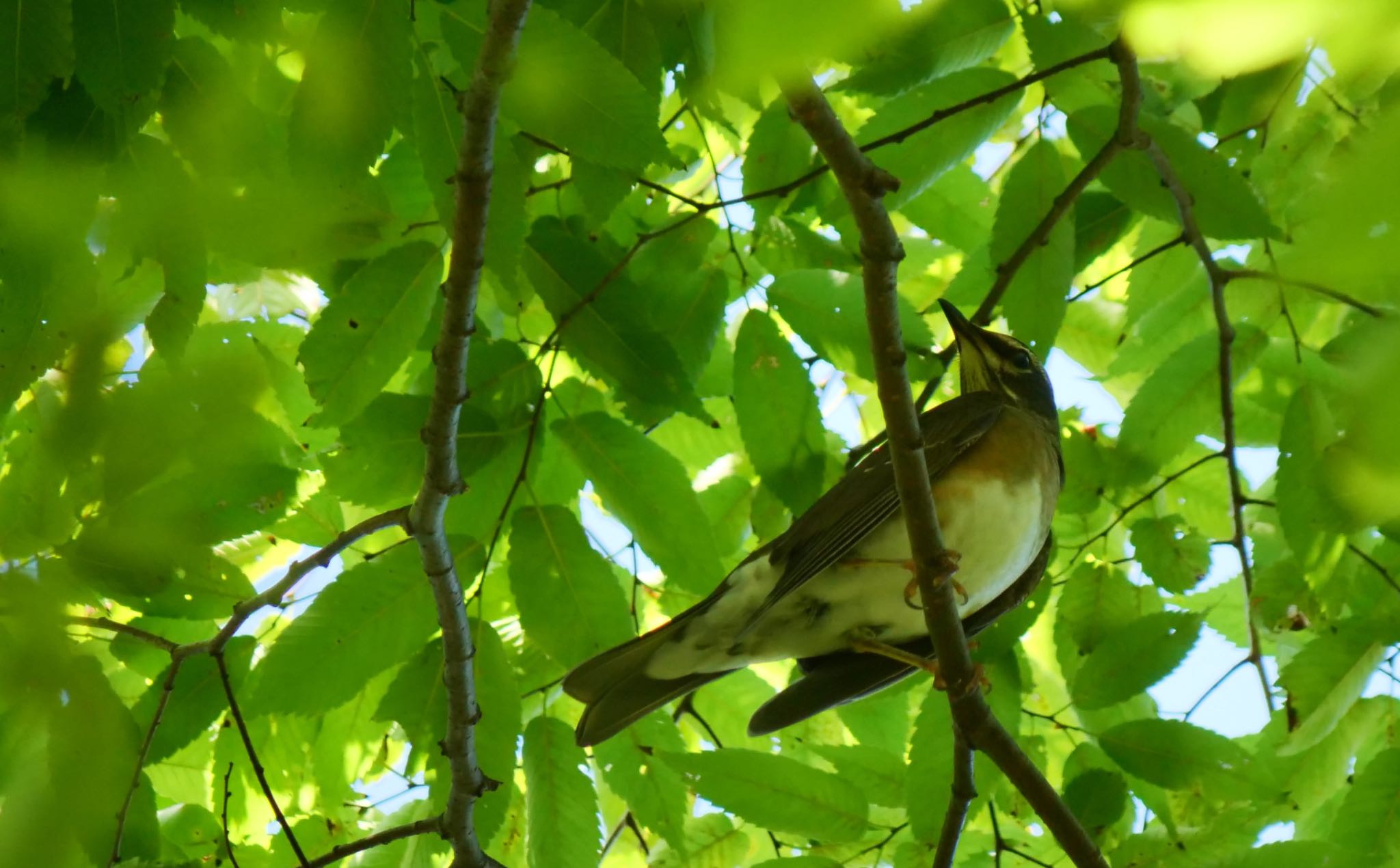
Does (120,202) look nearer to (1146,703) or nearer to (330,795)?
(330,795)

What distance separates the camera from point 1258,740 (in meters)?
4.00

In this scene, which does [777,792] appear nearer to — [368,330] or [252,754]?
[252,754]

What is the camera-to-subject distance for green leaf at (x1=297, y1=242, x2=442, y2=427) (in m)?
3.09

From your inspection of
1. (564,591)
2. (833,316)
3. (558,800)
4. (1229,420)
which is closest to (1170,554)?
(1229,420)

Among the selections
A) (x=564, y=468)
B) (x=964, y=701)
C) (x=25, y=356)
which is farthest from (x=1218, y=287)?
(x=25, y=356)

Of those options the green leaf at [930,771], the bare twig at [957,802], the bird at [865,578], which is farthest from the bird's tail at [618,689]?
the bare twig at [957,802]

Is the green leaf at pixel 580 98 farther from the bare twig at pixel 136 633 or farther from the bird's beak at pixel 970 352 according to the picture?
the bird's beak at pixel 970 352

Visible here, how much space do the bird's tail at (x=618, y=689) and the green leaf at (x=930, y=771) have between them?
0.84 m

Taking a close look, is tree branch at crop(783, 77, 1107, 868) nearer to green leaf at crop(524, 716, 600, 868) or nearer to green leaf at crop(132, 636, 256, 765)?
green leaf at crop(524, 716, 600, 868)

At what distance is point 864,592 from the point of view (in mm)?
4480

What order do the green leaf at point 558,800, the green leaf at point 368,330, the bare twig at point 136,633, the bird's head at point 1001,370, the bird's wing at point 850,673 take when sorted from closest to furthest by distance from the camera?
the bare twig at point 136,633
the green leaf at point 368,330
the green leaf at point 558,800
the bird's wing at point 850,673
the bird's head at point 1001,370

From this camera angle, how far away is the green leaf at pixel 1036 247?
3.78 m

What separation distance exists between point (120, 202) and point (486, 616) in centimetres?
240

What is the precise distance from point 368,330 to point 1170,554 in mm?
2723
